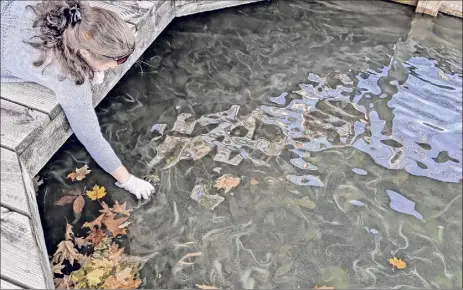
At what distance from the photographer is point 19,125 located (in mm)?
3209

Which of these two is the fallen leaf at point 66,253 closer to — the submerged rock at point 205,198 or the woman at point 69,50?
the woman at point 69,50

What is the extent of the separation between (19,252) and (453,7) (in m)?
6.14

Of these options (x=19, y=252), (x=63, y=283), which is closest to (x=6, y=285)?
(x=19, y=252)

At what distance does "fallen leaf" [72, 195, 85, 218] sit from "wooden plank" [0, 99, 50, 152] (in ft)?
2.25

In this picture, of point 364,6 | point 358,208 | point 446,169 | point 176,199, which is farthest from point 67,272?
point 364,6

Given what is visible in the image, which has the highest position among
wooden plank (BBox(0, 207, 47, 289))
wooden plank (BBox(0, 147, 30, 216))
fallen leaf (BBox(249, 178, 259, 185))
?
wooden plank (BBox(0, 147, 30, 216))

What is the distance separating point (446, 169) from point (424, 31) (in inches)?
97.0

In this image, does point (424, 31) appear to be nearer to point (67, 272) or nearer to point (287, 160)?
point (287, 160)

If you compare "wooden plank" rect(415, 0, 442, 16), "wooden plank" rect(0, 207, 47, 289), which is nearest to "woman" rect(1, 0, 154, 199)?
"wooden plank" rect(0, 207, 47, 289)

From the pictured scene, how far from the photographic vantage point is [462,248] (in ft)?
12.1

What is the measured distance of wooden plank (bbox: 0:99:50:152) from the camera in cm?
310

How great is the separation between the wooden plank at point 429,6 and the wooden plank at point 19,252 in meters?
5.65

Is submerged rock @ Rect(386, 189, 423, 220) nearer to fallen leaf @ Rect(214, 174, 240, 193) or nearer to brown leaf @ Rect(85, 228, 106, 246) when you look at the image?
fallen leaf @ Rect(214, 174, 240, 193)

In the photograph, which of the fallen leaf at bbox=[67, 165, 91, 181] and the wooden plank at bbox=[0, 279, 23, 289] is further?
the fallen leaf at bbox=[67, 165, 91, 181]
